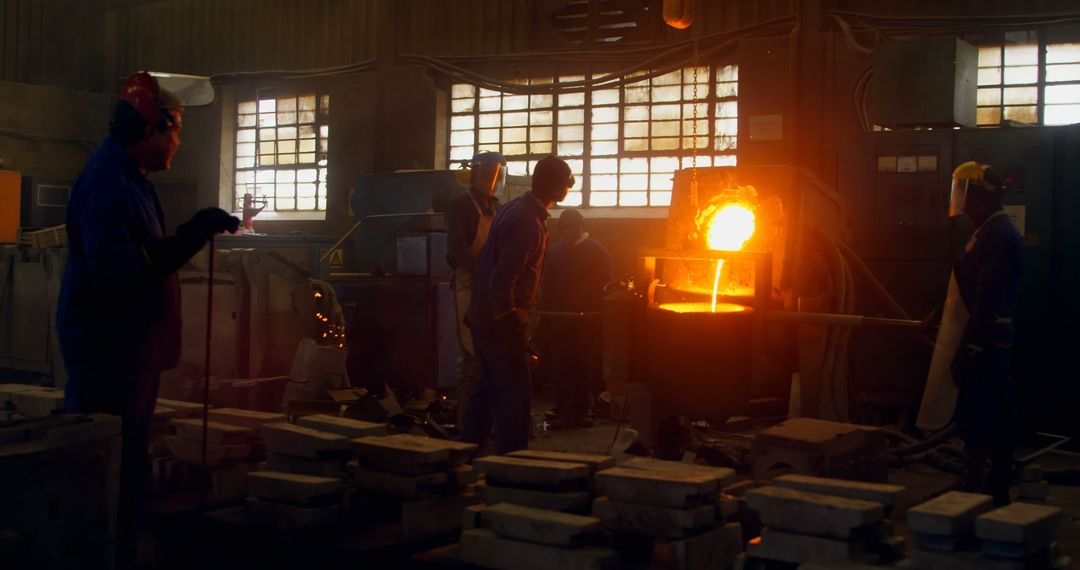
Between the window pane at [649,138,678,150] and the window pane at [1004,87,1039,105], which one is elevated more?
the window pane at [1004,87,1039,105]

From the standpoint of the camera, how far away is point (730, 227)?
762 cm

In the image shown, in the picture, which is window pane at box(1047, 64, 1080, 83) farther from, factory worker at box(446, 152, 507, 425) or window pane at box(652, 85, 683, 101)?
factory worker at box(446, 152, 507, 425)

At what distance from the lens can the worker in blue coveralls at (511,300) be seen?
554 centimetres

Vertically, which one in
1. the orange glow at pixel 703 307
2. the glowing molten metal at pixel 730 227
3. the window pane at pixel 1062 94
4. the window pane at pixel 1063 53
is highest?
the window pane at pixel 1063 53

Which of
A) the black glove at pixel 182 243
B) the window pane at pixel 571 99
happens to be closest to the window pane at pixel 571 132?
the window pane at pixel 571 99

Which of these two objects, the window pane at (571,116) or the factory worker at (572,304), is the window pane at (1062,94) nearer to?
the factory worker at (572,304)

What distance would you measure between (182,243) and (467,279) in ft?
12.4

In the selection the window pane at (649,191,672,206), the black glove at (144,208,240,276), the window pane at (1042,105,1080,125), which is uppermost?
the window pane at (1042,105,1080,125)

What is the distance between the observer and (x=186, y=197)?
1653cm

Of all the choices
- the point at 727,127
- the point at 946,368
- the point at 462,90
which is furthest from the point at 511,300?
the point at 462,90

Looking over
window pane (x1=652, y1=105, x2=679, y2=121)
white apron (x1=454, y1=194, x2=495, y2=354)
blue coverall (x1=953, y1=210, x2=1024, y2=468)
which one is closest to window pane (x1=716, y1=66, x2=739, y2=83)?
window pane (x1=652, y1=105, x2=679, y2=121)

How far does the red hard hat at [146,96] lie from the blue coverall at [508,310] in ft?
6.28

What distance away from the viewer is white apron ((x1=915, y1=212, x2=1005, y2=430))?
6.68m

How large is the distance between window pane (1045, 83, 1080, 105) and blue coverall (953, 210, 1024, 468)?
5068 mm
